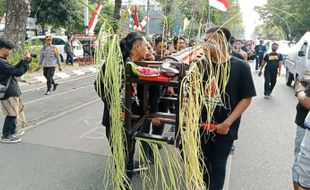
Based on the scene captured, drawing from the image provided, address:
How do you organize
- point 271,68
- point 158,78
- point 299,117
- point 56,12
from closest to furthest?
point 158,78 → point 299,117 → point 271,68 → point 56,12

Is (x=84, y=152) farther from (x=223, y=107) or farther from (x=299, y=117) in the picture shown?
(x=299, y=117)

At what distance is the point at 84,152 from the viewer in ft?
15.2

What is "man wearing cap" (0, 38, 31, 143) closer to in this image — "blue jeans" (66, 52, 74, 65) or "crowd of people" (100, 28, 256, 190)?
"crowd of people" (100, 28, 256, 190)

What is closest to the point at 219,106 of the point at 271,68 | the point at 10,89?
the point at 10,89

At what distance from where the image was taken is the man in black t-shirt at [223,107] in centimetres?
257

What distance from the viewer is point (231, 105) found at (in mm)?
2766

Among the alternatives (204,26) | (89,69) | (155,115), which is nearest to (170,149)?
(155,115)

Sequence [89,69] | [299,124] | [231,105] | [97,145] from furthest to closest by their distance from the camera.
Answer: [89,69]
[97,145]
[299,124]
[231,105]

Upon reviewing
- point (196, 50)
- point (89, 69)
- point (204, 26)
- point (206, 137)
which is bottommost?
point (89, 69)

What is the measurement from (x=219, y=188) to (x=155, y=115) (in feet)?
2.68

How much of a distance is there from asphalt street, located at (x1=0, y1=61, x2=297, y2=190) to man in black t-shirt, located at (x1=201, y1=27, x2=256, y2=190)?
96 cm

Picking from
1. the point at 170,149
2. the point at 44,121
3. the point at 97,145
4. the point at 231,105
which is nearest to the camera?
the point at 170,149

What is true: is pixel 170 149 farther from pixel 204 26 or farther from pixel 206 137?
pixel 204 26

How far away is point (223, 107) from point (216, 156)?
42 centimetres
